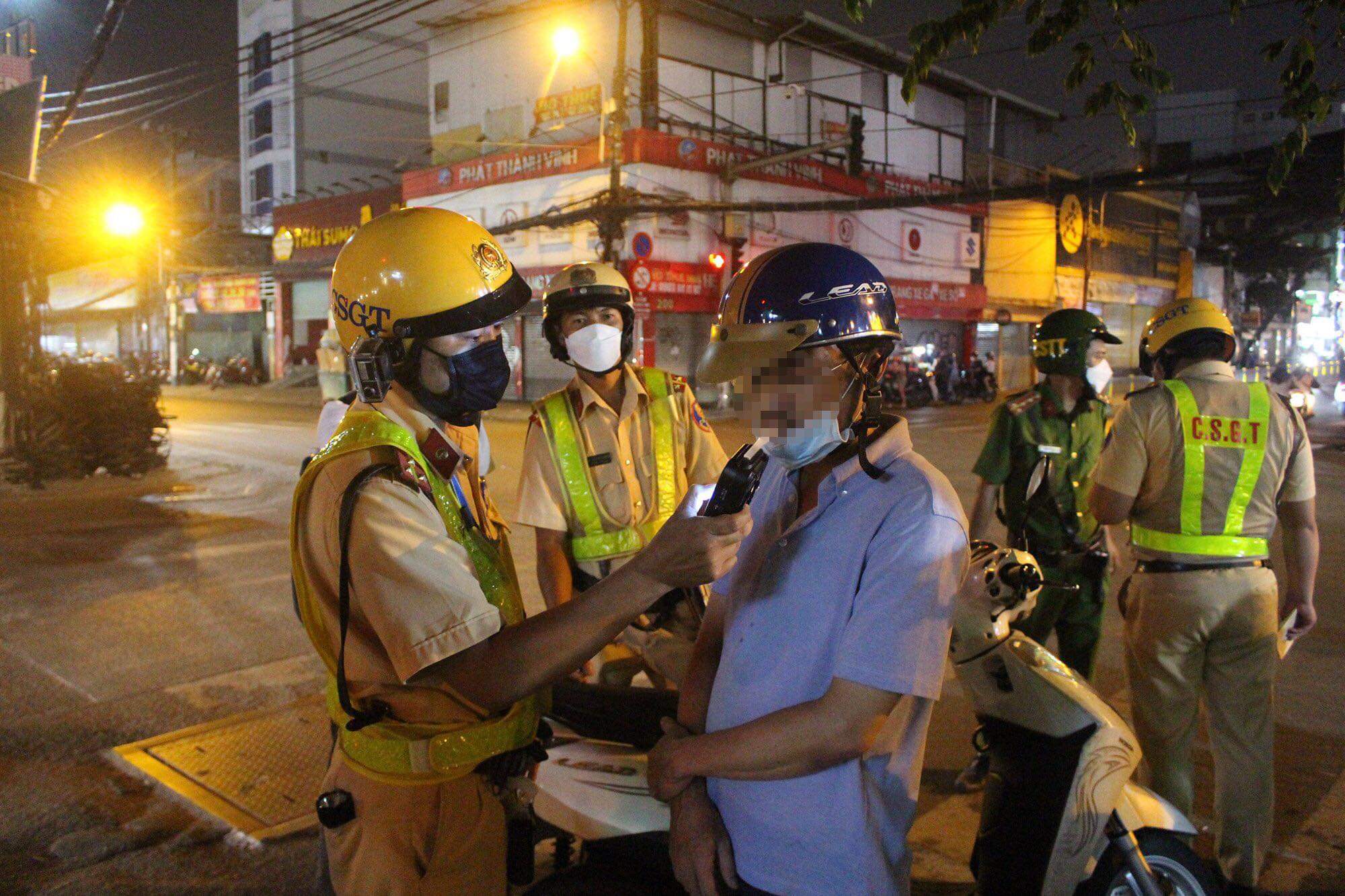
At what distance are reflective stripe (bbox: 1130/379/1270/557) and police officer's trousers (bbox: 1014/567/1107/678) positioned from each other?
0.78 metres

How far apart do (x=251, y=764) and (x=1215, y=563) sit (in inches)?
155

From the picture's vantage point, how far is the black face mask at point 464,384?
6.01 feet

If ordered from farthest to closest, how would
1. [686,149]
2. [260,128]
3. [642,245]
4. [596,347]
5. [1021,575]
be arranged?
[260,128]
[686,149]
[642,245]
[596,347]
[1021,575]

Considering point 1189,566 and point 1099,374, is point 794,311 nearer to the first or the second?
point 1189,566

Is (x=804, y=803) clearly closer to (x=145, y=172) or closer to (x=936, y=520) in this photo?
(x=936, y=520)

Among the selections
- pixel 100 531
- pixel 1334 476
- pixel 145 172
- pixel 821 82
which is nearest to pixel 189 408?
pixel 145 172

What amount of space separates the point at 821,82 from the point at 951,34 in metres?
27.7

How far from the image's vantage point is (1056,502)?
388 centimetres

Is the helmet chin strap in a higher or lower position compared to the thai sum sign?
lower

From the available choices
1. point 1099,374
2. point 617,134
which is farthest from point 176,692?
point 617,134

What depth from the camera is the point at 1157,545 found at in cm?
307

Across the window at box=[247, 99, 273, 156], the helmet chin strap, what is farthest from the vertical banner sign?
the helmet chin strap

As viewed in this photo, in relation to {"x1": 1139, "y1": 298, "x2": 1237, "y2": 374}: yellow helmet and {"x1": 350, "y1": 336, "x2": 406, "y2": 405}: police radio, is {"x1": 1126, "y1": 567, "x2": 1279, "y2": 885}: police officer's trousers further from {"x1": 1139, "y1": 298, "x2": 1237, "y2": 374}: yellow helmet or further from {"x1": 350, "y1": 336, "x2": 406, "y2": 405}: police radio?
{"x1": 350, "y1": 336, "x2": 406, "y2": 405}: police radio

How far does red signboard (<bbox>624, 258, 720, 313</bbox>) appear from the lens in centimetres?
2202
